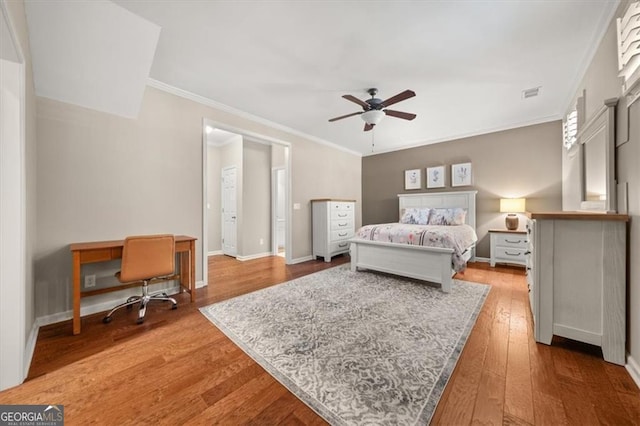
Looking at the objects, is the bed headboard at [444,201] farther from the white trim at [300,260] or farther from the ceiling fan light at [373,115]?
the ceiling fan light at [373,115]

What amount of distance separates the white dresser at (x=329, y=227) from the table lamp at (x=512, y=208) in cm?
285

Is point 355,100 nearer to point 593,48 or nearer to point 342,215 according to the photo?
point 593,48

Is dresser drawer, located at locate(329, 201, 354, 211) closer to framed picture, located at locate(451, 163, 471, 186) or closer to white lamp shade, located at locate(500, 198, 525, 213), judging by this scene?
framed picture, located at locate(451, 163, 471, 186)

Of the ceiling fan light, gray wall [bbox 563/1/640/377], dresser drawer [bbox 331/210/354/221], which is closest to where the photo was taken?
gray wall [bbox 563/1/640/377]

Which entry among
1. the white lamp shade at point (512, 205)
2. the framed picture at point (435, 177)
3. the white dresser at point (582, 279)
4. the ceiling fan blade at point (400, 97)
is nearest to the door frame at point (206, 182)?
the ceiling fan blade at point (400, 97)

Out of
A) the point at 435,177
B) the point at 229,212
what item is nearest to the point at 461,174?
the point at 435,177

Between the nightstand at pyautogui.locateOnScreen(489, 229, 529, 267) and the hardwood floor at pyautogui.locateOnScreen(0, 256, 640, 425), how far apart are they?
225 centimetres

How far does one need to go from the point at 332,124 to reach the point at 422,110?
1.52 meters

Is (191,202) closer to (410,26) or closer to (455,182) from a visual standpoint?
(410,26)

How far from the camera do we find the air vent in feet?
10.3

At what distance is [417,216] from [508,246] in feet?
5.07

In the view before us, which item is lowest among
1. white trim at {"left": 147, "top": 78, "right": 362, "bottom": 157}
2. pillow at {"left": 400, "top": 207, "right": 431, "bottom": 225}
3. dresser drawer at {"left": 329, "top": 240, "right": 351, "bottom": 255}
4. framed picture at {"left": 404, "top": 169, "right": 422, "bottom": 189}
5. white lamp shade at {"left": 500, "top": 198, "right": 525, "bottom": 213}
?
dresser drawer at {"left": 329, "top": 240, "right": 351, "bottom": 255}

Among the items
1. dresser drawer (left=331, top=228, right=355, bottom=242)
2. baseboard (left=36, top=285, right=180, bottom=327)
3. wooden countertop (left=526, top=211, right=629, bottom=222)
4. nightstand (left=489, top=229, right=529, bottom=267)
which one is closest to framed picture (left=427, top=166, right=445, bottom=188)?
nightstand (left=489, top=229, right=529, bottom=267)

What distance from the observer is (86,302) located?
8.03 feet
